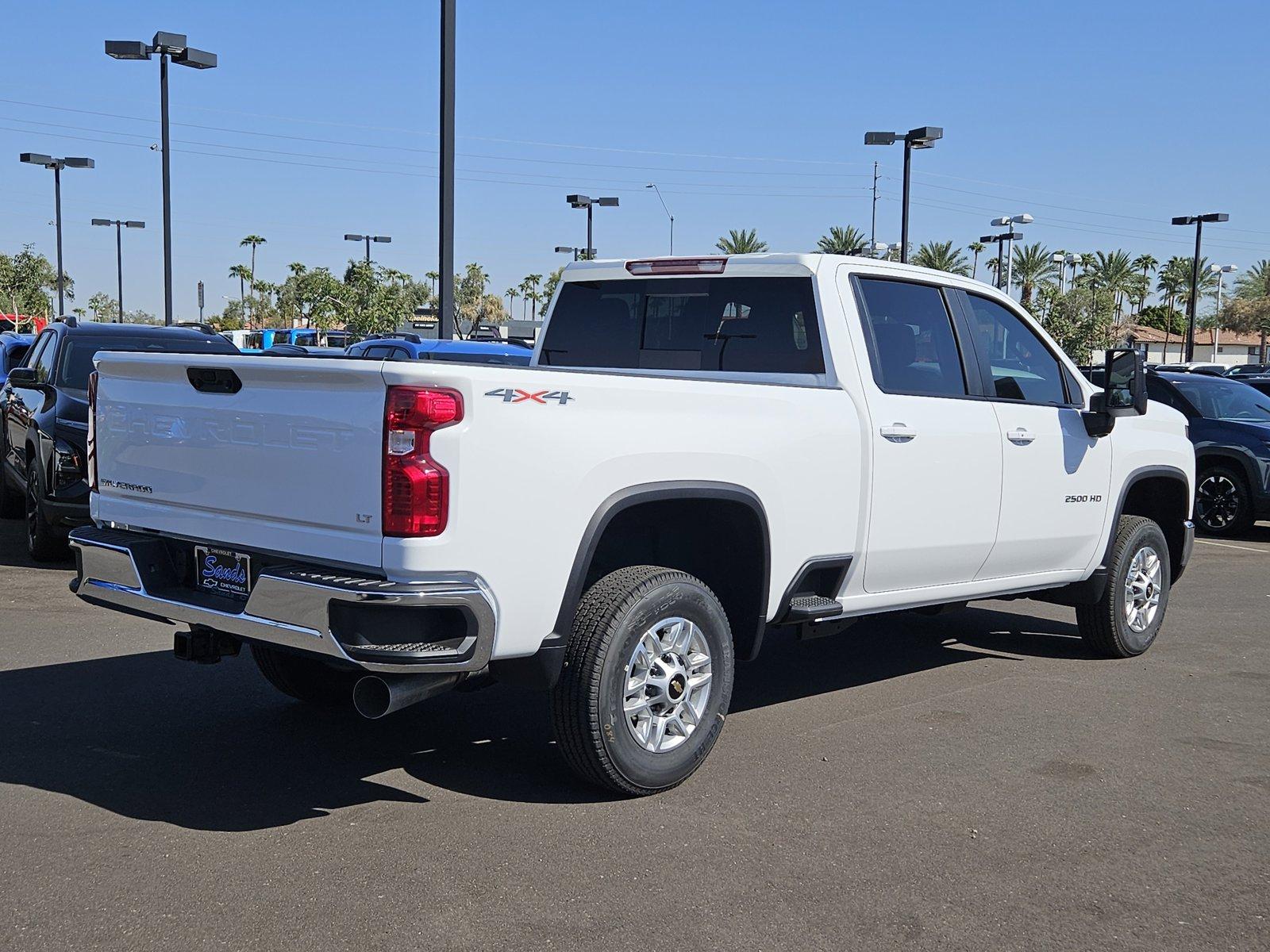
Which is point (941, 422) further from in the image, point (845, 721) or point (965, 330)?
point (845, 721)

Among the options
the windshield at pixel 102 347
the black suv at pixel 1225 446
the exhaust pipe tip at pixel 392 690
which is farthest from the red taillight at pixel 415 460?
the black suv at pixel 1225 446

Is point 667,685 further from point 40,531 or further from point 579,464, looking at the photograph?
point 40,531

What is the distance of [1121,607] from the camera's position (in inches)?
293

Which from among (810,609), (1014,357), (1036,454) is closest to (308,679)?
(810,609)

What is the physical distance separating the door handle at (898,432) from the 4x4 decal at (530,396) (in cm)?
178

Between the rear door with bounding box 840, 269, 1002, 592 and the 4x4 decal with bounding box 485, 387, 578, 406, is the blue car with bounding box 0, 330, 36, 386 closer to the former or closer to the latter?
the rear door with bounding box 840, 269, 1002, 592

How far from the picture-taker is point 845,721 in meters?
6.07

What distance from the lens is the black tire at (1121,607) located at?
7375mm

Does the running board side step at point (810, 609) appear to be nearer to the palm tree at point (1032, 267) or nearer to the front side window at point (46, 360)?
the front side window at point (46, 360)

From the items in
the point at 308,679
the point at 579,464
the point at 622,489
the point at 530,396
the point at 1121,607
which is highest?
the point at 530,396

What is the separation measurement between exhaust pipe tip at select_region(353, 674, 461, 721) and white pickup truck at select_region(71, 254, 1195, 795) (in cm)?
1

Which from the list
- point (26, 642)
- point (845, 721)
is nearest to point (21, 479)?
point (26, 642)

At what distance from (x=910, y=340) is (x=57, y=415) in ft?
21.5

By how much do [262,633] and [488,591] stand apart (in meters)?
0.80
